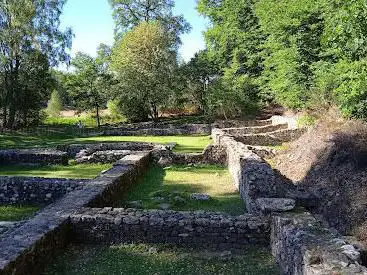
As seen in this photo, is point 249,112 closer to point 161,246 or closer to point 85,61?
point 85,61

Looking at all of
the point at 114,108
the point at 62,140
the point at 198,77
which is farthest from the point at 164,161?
the point at 114,108

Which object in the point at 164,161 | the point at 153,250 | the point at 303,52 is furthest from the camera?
the point at 303,52

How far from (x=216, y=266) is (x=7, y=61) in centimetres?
3269

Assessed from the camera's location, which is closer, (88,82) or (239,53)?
(239,53)

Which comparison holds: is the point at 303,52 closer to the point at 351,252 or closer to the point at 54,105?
the point at 351,252

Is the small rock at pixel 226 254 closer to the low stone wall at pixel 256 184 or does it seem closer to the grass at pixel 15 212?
the low stone wall at pixel 256 184

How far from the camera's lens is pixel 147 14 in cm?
5241

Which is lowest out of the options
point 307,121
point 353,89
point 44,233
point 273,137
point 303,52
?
point 44,233

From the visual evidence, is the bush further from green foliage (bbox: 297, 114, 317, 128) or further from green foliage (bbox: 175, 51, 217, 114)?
green foliage (bbox: 175, 51, 217, 114)

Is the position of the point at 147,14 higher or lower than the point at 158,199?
higher

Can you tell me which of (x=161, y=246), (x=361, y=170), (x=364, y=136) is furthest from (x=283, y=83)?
(x=161, y=246)

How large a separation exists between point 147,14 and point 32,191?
44.1m

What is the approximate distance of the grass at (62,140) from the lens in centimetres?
2517

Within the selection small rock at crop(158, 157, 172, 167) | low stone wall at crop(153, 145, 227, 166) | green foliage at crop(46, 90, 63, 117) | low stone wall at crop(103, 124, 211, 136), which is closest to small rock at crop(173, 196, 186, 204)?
small rock at crop(158, 157, 172, 167)
